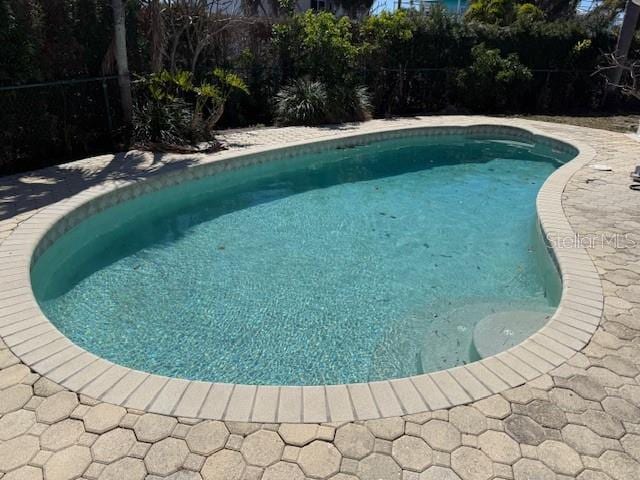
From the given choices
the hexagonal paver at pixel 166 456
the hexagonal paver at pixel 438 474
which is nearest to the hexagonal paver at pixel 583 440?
the hexagonal paver at pixel 438 474

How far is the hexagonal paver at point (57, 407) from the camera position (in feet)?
8.96

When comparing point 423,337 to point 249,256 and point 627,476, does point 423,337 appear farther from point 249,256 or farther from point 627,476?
point 249,256

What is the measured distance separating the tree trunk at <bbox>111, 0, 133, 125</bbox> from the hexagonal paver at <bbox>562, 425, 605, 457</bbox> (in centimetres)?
976

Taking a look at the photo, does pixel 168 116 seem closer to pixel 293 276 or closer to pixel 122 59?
pixel 122 59

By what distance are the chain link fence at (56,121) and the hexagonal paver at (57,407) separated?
21.1 feet

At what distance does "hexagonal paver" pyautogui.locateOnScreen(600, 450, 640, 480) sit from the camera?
241 centimetres

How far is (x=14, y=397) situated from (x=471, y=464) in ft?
9.19

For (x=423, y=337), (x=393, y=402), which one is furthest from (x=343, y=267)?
(x=393, y=402)

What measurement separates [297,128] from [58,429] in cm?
1045

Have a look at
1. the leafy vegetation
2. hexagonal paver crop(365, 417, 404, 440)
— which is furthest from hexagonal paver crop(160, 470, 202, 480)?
the leafy vegetation

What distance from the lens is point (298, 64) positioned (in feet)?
44.5

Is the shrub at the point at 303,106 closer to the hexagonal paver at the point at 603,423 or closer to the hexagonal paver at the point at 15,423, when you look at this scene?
the hexagonal paver at the point at 15,423

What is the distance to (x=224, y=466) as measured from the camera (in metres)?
2.42

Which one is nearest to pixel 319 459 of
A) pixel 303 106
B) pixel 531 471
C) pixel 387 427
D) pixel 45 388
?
pixel 387 427
